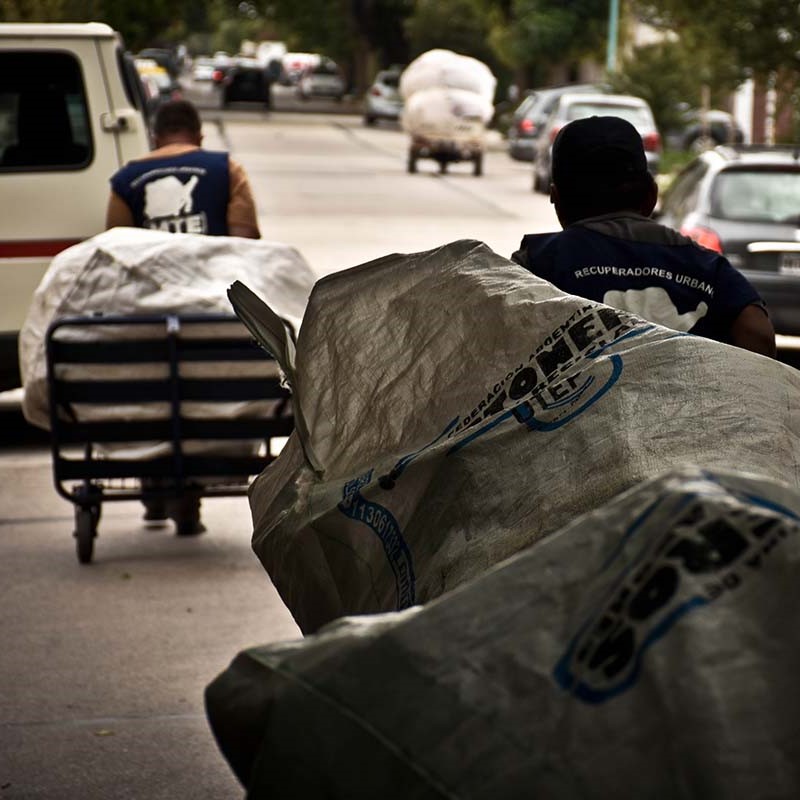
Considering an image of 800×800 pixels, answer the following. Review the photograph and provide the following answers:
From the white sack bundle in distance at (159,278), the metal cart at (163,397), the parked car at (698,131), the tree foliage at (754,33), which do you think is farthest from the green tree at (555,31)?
the metal cart at (163,397)

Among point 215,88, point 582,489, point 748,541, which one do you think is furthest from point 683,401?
point 215,88

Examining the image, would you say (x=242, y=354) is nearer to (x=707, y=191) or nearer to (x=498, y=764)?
(x=498, y=764)

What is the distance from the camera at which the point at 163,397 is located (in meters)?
6.56

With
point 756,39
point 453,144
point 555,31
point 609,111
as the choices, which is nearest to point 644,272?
point 756,39

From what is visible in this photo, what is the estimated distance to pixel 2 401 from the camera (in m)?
10.6

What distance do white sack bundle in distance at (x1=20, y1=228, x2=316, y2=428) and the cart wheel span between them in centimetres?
40

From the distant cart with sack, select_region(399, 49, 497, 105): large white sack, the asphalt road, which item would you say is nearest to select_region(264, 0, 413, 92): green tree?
select_region(399, 49, 497, 105): large white sack

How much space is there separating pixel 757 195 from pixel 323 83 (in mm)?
65352

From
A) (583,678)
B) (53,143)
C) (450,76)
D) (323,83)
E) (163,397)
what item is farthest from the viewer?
(323,83)

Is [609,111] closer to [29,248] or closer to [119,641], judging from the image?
[29,248]

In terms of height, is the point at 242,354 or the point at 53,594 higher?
the point at 242,354

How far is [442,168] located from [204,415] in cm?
2914

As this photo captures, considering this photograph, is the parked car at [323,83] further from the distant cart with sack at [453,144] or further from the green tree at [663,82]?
the distant cart with sack at [453,144]

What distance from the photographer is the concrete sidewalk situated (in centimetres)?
476
